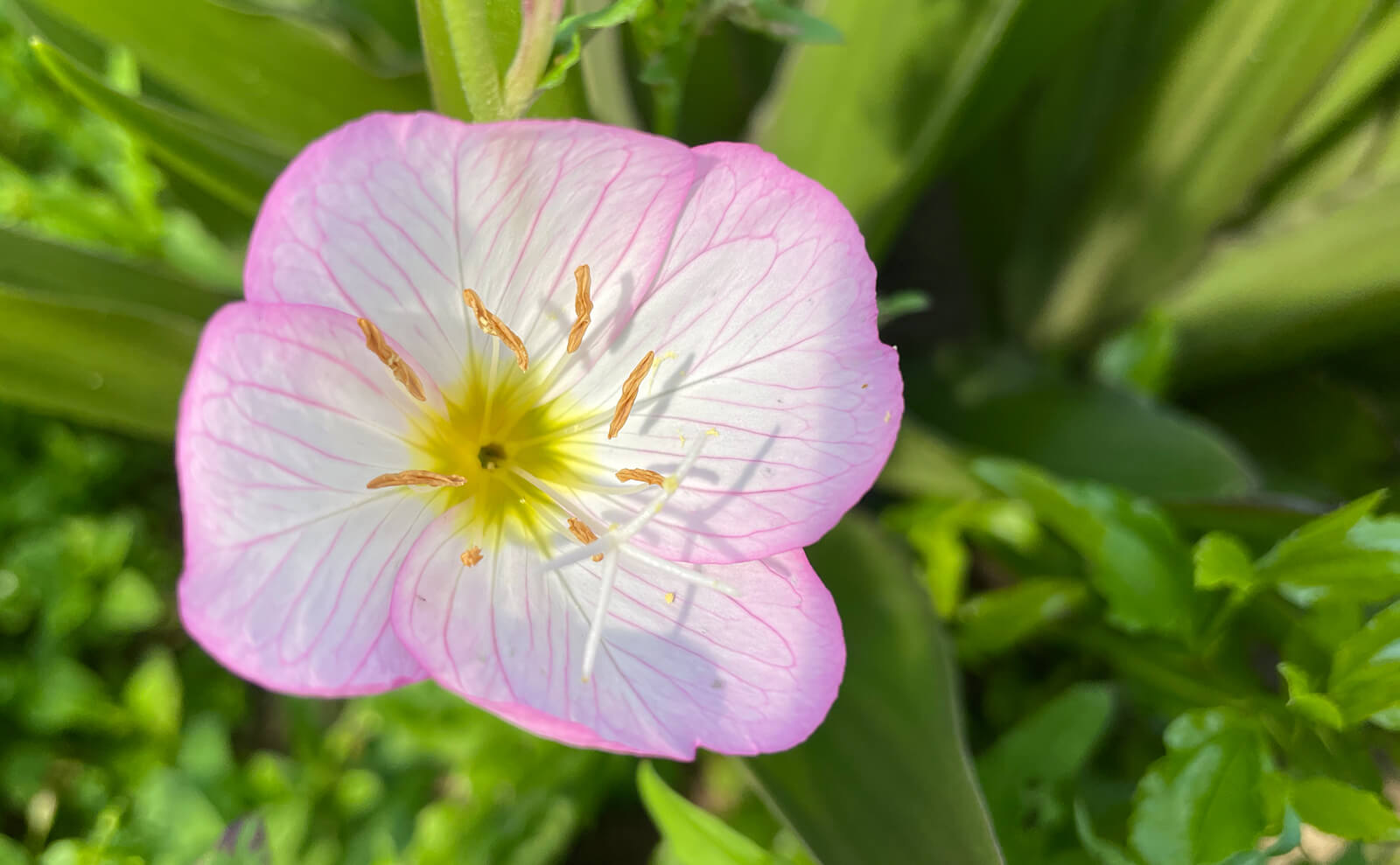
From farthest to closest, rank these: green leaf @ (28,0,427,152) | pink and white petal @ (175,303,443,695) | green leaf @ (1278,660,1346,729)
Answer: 1. green leaf @ (28,0,427,152)
2. green leaf @ (1278,660,1346,729)
3. pink and white petal @ (175,303,443,695)

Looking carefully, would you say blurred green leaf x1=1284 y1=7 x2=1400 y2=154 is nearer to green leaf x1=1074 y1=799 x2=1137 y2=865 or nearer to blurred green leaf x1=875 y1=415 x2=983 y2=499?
blurred green leaf x1=875 y1=415 x2=983 y2=499

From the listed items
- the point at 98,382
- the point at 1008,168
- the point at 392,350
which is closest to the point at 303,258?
the point at 392,350

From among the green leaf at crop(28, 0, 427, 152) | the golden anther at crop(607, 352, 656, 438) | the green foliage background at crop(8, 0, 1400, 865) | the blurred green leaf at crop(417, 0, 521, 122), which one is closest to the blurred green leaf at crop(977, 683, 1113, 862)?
the green foliage background at crop(8, 0, 1400, 865)

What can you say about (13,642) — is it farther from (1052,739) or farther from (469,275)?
(1052,739)

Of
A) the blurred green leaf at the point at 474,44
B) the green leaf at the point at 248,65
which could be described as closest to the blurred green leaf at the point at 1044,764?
the blurred green leaf at the point at 474,44

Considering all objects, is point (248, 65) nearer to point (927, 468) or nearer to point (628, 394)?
point (628, 394)

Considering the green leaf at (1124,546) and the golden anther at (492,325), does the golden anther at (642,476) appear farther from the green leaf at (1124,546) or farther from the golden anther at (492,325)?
the green leaf at (1124,546)

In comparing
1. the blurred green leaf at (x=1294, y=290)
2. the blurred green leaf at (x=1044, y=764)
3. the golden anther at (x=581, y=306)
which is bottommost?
the blurred green leaf at (x=1044, y=764)
